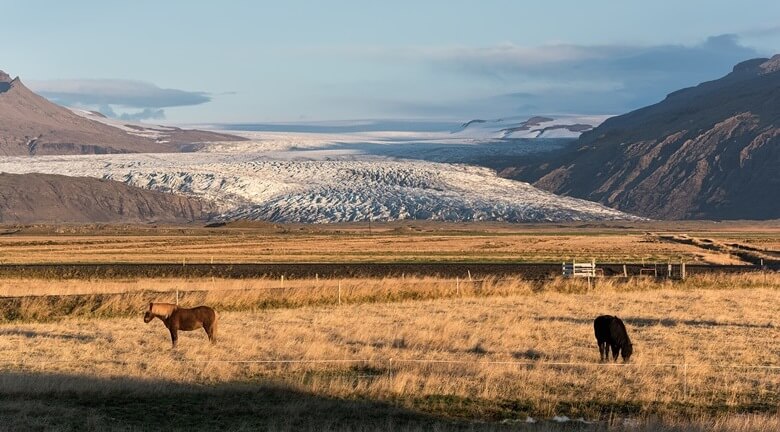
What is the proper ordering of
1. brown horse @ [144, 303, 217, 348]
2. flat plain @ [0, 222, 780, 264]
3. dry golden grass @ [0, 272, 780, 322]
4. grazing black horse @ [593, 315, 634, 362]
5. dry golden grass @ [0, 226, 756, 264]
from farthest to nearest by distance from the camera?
dry golden grass @ [0, 226, 756, 264], flat plain @ [0, 222, 780, 264], dry golden grass @ [0, 272, 780, 322], brown horse @ [144, 303, 217, 348], grazing black horse @ [593, 315, 634, 362]

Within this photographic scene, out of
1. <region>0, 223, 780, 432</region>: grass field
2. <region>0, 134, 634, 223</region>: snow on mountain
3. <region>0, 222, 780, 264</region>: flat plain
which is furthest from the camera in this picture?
<region>0, 134, 634, 223</region>: snow on mountain

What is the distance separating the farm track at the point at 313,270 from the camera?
45312 mm

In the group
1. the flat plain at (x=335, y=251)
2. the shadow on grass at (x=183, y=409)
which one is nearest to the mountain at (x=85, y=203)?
the flat plain at (x=335, y=251)

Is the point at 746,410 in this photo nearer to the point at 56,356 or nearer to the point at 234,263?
the point at 56,356

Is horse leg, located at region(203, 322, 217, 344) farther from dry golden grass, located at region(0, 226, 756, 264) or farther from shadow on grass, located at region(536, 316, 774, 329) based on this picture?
dry golden grass, located at region(0, 226, 756, 264)

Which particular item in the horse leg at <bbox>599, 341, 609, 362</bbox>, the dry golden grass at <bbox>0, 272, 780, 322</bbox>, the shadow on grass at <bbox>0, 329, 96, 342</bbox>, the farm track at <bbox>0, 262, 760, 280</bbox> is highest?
the horse leg at <bbox>599, 341, 609, 362</bbox>

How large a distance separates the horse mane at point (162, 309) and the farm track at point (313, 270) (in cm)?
2164

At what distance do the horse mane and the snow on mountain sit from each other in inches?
5129

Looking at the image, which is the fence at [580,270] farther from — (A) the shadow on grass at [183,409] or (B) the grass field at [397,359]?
(A) the shadow on grass at [183,409]

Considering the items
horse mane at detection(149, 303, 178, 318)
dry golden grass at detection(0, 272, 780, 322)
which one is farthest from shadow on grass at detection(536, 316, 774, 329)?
horse mane at detection(149, 303, 178, 318)

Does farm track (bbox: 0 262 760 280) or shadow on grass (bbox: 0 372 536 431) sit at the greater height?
shadow on grass (bbox: 0 372 536 431)

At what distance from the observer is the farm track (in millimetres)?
45312

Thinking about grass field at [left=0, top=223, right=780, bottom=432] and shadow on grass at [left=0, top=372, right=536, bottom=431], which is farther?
grass field at [left=0, top=223, right=780, bottom=432]

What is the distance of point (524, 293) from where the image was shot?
33.9m
